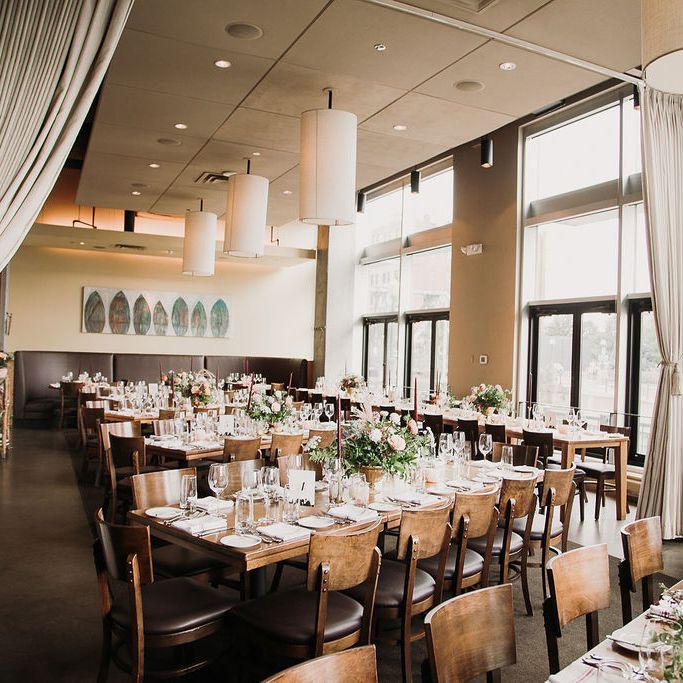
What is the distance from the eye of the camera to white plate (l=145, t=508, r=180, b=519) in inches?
138

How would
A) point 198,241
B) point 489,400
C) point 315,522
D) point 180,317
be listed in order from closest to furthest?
1. point 315,522
2. point 489,400
3. point 198,241
4. point 180,317

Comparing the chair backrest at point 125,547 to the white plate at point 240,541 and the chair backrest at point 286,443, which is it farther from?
the chair backrest at point 286,443

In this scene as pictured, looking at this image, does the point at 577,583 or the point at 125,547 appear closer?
the point at 577,583

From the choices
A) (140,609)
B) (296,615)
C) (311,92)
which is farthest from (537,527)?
(311,92)

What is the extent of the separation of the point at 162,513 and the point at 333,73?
4.23m

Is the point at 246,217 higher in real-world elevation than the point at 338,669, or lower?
higher

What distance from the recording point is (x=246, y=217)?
8250 mm

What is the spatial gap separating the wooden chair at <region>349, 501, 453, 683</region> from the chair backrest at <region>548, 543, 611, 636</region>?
831mm

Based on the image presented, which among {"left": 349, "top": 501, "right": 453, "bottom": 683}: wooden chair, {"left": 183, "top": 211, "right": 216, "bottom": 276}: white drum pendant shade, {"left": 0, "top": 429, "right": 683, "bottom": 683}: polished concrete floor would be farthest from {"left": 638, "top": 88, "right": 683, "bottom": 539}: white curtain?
{"left": 183, "top": 211, "right": 216, "bottom": 276}: white drum pendant shade

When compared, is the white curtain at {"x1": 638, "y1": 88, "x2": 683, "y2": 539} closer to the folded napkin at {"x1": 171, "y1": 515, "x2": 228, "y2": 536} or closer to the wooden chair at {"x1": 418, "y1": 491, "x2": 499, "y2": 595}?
the wooden chair at {"x1": 418, "y1": 491, "x2": 499, "y2": 595}

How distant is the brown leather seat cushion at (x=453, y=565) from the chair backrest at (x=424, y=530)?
0.35 m

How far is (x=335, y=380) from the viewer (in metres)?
15.2

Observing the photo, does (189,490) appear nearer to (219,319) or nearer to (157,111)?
(157,111)

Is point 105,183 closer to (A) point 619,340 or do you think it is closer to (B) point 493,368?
(B) point 493,368
